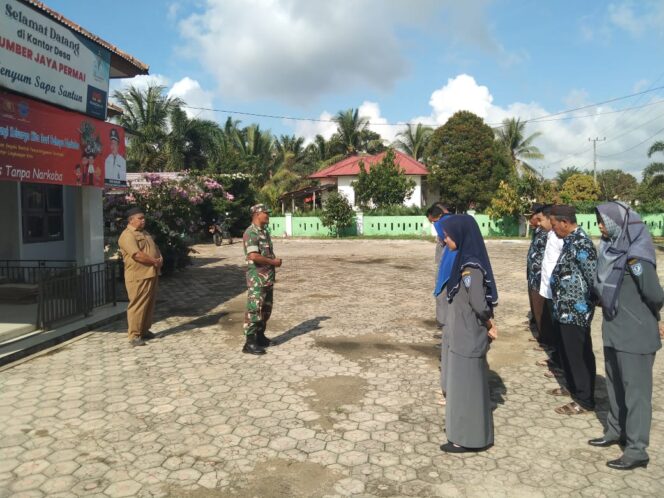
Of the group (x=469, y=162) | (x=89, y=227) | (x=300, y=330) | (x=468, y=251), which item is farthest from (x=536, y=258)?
(x=469, y=162)

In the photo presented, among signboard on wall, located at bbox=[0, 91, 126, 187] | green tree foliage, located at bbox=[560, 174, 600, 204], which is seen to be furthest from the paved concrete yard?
green tree foliage, located at bbox=[560, 174, 600, 204]

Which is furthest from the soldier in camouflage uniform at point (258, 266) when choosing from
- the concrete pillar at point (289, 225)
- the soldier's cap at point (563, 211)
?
the concrete pillar at point (289, 225)

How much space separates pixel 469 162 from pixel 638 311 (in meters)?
28.6

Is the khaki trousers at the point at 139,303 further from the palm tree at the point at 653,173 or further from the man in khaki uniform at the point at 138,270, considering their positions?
the palm tree at the point at 653,173

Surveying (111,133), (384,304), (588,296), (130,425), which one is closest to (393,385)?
(588,296)

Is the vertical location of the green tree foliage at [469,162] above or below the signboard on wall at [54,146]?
above

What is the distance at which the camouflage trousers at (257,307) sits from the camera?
5.76 meters

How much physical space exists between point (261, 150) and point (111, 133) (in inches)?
1149

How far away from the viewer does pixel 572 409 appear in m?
4.27

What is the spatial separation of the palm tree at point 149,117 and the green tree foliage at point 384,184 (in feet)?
38.6

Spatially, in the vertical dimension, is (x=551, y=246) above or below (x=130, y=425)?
above

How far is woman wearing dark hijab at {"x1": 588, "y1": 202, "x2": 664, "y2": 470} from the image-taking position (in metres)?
3.32

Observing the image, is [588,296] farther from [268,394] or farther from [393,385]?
[268,394]

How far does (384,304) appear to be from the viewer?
9141 millimetres
